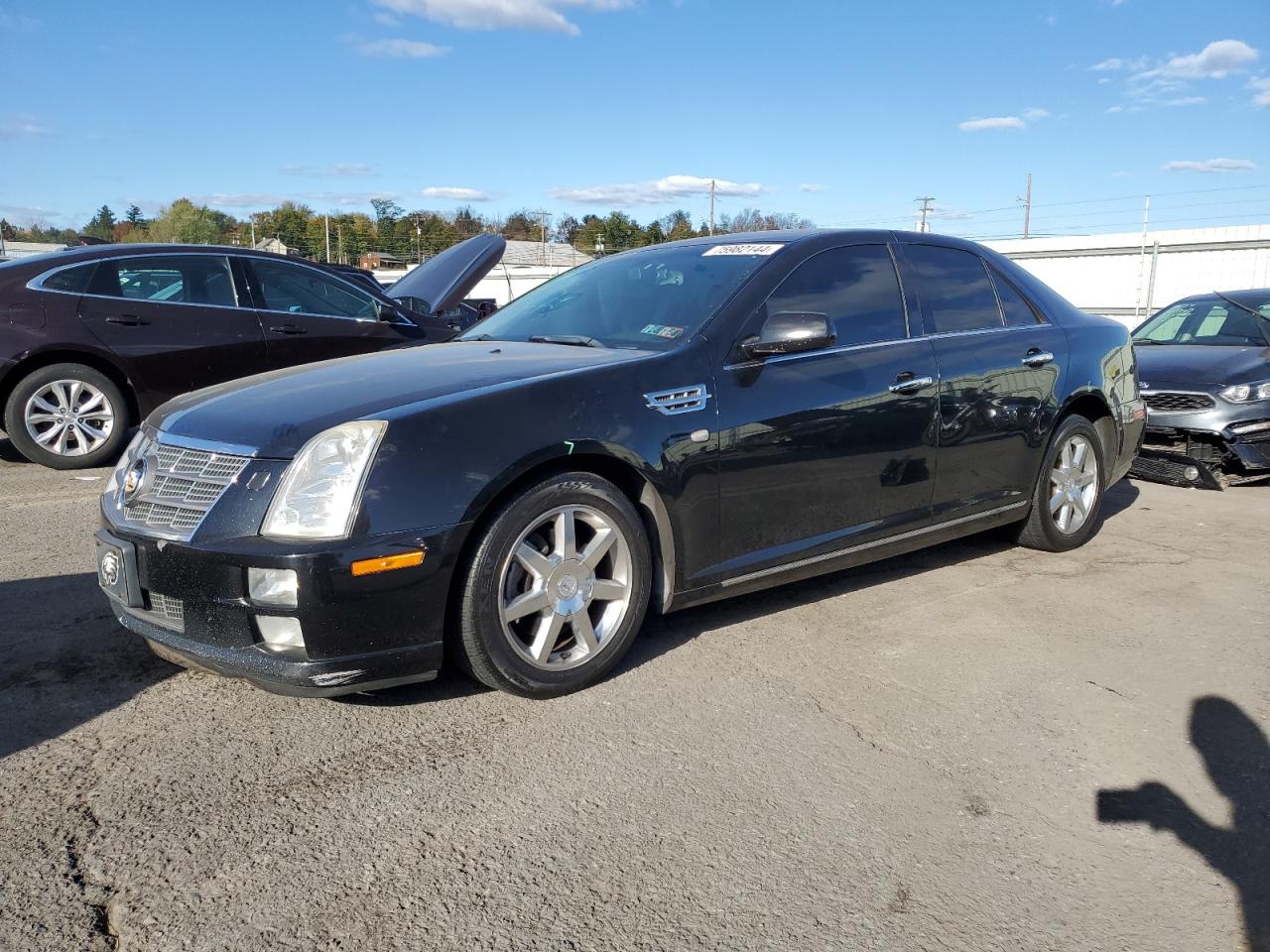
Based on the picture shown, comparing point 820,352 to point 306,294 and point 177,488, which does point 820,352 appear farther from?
point 306,294

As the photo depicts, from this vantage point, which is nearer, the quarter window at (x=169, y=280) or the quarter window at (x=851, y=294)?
the quarter window at (x=851, y=294)

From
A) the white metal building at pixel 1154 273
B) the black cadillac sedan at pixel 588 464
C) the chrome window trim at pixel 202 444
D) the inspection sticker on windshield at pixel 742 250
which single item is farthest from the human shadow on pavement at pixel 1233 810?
the white metal building at pixel 1154 273

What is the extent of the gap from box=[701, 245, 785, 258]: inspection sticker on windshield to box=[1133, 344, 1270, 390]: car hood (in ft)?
16.0

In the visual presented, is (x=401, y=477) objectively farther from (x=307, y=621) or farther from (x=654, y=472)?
(x=654, y=472)

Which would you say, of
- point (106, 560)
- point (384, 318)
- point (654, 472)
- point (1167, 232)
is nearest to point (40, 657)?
point (106, 560)

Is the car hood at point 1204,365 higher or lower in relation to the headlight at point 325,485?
lower

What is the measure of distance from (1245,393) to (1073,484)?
3.23 metres

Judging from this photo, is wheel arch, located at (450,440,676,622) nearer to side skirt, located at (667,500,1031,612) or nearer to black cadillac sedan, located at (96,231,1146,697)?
black cadillac sedan, located at (96,231,1146,697)

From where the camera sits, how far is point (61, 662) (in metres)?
3.63

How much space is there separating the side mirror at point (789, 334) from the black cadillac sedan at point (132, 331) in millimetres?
5105

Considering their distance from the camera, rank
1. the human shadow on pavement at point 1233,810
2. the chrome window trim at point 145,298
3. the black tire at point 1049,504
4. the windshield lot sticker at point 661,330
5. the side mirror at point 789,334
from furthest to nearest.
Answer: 1. the chrome window trim at point 145,298
2. the black tire at point 1049,504
3. the windshield lot sticker at point 661,330
4. the side mirror at point 789,334
5. the human shadow on pavement at point 1233,810

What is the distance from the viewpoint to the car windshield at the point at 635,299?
13.4 feet

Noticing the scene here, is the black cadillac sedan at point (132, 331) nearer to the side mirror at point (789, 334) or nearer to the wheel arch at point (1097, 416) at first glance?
the side mirror at point (789, 334)

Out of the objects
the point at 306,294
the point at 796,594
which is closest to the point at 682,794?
the point at 796,594
